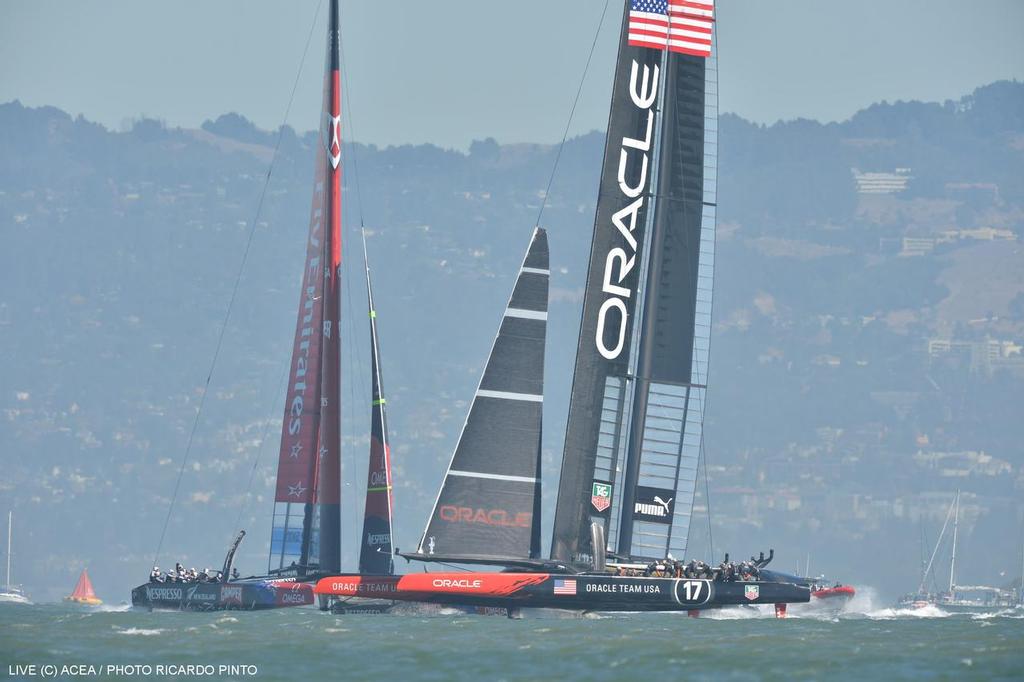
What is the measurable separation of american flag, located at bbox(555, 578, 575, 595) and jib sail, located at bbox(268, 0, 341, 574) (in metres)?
17.3

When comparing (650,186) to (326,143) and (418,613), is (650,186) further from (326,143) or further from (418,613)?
(326,143)

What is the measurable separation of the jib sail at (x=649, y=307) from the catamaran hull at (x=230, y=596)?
1294 cm

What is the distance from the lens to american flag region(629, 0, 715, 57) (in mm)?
48938

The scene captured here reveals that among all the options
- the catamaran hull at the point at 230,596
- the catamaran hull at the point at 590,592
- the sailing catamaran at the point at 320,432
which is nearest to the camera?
the catamaran hull at the point at 590,592

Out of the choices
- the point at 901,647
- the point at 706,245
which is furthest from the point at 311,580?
the point at 901,647

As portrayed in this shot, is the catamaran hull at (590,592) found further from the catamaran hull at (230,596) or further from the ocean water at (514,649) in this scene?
the catamaran hull at (230,596)

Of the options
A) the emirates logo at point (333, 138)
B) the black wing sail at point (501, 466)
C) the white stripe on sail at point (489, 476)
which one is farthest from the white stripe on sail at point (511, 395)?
the emirates logo at point (333, 138)

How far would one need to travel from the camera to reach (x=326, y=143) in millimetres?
64625

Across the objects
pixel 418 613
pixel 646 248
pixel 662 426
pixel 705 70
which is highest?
pixel 705 70

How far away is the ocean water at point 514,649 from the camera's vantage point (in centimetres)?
3938

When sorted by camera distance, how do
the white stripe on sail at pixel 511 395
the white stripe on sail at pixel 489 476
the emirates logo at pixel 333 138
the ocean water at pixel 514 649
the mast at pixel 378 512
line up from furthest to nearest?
the emirates logo at pixel 333 138 < the mast at pixel 378 512 < the white stripe on sail at pixel 511 395 < the white stripe on sail at pixel 489 476 < the ocean water at pixel 514 649

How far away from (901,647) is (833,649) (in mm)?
1846

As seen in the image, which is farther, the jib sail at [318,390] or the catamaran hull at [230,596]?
the jib sail at [318,390]

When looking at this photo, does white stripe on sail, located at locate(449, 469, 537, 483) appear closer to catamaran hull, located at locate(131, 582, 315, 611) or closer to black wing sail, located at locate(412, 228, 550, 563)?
black wing sail, located at locate(412, 228, 550, 563)
